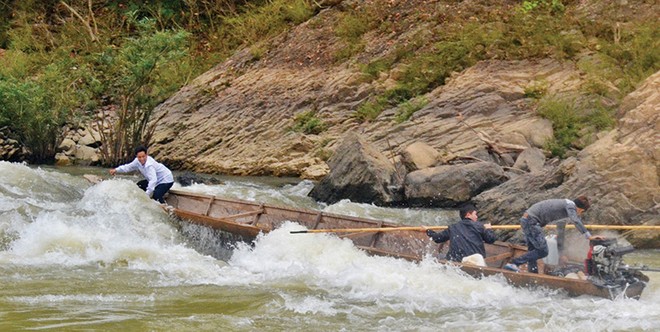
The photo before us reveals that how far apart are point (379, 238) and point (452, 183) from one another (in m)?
4.42

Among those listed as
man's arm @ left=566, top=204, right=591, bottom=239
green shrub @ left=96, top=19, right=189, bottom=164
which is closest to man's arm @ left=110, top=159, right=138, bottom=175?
man's arm @ left=566, top=204, right=591, bottom=239

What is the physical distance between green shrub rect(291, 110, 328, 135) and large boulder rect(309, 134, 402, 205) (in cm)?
478

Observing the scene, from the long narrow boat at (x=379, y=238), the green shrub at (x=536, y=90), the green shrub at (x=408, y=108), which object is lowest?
the green shrub at (x=408, y=108)

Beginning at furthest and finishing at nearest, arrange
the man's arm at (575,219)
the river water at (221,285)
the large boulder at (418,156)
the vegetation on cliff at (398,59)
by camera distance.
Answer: the vegetation on cliff at (398,59), the large boulder at (418,156), the man's arm at (575,219), the river water at (221,285)

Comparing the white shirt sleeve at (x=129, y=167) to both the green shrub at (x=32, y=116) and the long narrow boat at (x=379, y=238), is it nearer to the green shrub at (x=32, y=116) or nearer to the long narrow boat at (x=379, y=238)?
the long narrow boat at (x=379, y=238)

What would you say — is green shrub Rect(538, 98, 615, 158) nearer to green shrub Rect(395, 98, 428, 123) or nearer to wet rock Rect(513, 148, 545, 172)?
wet rock Rect(513, 148, 545, 172)

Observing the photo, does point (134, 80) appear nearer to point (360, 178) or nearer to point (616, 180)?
point (360, 178)

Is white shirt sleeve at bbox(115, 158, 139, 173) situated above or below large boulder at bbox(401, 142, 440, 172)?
above

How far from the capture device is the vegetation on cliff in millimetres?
21641

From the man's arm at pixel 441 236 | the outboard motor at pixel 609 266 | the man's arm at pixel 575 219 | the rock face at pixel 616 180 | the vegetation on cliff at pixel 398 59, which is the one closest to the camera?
the outboard motor at pixel 609 266

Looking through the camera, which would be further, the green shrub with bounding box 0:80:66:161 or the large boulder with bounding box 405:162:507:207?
the green shrub with bounding box 0:80:66:161

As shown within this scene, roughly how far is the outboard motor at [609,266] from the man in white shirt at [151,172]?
25.7 ft

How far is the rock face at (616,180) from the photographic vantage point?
14.9 metres

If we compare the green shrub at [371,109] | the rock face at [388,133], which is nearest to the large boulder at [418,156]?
the rock face at [388,133]
